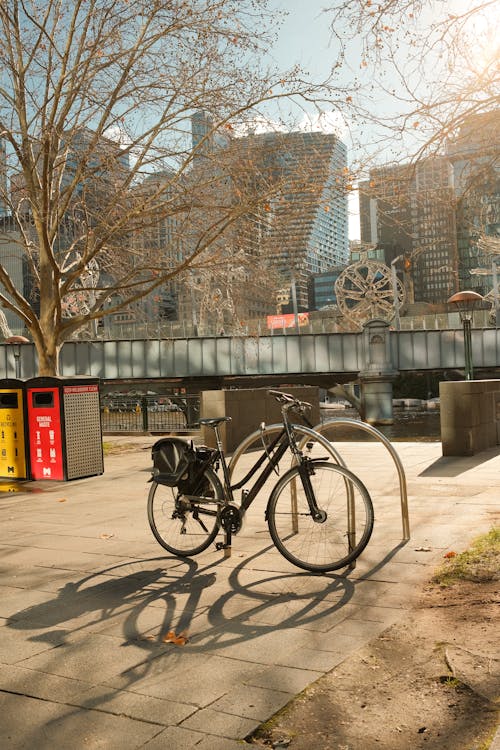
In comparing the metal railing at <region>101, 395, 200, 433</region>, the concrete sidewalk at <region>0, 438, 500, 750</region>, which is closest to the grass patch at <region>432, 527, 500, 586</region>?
the concrete sidewalk at <region>0, 438, 500, 750</region>

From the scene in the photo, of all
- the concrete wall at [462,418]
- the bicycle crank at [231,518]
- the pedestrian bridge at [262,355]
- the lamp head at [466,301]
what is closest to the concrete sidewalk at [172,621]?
the bicycle crank at [231,518]

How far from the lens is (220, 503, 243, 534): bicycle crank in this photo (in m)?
5.67

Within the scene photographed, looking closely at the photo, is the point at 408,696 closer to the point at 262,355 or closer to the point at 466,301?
the point at 466,301

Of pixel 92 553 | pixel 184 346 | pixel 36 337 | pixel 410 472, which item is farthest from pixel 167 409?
pixel 184 346

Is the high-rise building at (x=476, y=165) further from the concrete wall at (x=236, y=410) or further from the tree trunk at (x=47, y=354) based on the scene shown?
the tree trunk at (x=47, y=354)

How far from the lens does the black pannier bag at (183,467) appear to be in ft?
19.6

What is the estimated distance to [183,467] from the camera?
235 inches

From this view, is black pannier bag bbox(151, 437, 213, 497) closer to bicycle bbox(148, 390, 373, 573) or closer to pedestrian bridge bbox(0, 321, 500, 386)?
bicycle bbox(148, 390, 373, 573)

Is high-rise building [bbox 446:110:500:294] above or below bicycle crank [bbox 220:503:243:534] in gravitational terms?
above

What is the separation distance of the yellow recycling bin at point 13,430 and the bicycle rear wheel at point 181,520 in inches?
228

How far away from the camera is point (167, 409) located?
23781 mm

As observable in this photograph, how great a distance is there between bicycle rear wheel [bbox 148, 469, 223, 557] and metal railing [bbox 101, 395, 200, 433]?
609 inches

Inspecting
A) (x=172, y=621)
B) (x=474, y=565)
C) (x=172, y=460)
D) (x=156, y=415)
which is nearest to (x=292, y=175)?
(x=172, y=460)

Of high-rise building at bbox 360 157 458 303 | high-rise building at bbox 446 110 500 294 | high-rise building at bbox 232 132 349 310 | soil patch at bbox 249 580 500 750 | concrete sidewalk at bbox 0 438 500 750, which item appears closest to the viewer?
soil patch at bbox 249 580 500 750
